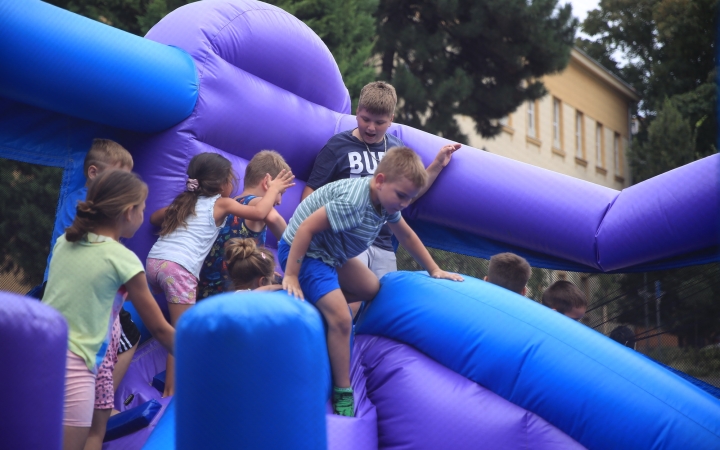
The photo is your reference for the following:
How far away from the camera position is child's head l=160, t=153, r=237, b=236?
3.33 metres

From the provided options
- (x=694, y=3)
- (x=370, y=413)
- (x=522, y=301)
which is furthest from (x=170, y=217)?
(x=694, y=3)

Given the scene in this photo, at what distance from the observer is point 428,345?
9.18 feet

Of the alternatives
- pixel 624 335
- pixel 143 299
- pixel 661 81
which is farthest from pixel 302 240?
pixel 661 81

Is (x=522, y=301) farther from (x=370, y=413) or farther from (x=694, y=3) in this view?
(x=694, y=3)

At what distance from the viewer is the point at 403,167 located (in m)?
2.61

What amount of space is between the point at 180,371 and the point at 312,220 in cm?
129

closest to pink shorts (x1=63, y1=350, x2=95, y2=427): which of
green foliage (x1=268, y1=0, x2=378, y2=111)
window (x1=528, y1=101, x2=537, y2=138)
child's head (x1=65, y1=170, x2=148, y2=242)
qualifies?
child's head (x1=65, y1=170, x2=148, y2=242)

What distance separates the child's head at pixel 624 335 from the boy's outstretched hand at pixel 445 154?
3.66 ft

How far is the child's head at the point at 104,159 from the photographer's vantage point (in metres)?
3.26

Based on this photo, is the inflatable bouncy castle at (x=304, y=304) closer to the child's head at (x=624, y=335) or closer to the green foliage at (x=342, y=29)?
the child's head at (x=624, y=335)

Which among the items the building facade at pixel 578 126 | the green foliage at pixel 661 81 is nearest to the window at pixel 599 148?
the building facade at pixel 578 126

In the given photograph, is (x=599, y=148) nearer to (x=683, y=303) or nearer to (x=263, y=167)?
(x=683, y=303)

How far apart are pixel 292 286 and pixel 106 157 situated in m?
1.15

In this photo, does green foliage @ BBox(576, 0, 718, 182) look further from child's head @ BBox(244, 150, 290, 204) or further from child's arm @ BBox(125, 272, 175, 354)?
child's arm @ BBox(125, 272, 175, 354)
